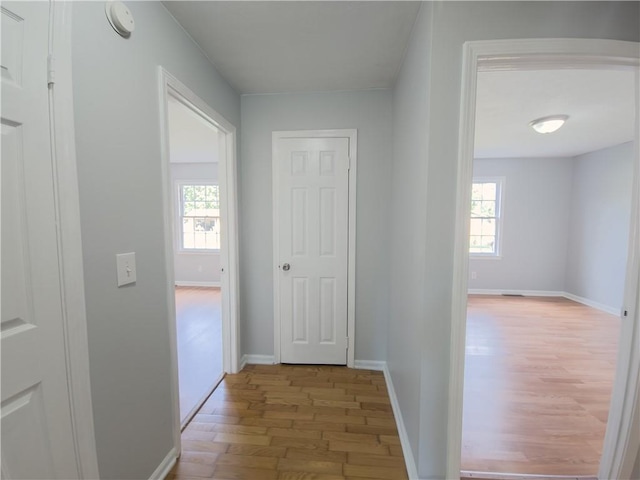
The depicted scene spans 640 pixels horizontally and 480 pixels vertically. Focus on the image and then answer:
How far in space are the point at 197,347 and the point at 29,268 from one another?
2358mm

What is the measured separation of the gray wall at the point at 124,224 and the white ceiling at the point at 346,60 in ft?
1.11

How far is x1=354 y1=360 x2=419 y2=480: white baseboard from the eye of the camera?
1.41 m

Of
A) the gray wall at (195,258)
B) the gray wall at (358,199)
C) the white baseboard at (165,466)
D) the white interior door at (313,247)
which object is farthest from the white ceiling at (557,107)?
the gray wall at (195,258)

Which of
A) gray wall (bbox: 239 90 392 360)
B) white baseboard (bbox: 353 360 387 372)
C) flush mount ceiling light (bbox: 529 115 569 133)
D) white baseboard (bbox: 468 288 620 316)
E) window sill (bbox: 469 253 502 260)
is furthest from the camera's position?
window sill (bbox: 469 253 502 260)

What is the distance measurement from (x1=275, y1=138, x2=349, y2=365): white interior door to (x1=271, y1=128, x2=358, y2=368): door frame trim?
0.03 m

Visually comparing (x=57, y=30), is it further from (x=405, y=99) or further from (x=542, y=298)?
(x=542, y=298)

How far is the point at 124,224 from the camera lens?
1.19 m

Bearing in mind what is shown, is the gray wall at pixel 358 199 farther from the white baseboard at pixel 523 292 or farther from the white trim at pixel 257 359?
the white baseboard at pixel 523 292

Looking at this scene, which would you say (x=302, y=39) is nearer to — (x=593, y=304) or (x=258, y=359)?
(x=258, y=359)

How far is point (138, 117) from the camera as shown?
126 centimetres

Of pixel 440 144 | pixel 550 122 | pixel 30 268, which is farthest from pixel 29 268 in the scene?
pixel 550 122

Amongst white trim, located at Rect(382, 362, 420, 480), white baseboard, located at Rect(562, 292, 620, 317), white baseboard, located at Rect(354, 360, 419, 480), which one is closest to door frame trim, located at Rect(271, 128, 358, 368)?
white baseboard, located at Rect(354, 360, 419, 480)

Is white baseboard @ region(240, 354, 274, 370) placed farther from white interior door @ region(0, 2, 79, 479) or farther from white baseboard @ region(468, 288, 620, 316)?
white baseboard @ region(468, 288, 620, 316)

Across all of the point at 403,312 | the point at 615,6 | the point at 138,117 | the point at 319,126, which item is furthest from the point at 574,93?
the point at 138,117
